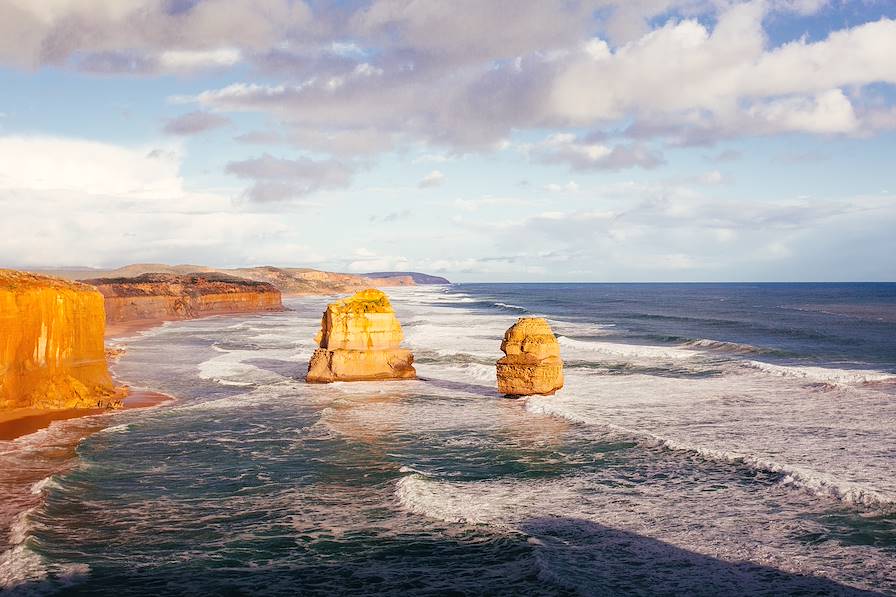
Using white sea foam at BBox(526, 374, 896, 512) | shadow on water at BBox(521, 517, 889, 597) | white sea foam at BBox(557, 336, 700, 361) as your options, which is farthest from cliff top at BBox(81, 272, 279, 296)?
shadow on water at BBox(521, 517, 889, 597)

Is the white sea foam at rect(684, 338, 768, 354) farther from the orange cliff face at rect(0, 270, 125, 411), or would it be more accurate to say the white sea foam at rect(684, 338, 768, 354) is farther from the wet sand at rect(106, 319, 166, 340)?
the wet sand at rect(106, 319, 166, 340)

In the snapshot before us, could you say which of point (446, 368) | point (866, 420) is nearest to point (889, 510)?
point (866, 420)

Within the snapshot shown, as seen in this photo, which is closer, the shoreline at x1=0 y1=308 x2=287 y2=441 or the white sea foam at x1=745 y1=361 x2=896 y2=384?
the shoreline at x1=0 y1=308 x2=287 y2=441

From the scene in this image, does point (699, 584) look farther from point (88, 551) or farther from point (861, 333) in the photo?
point (861, 333)

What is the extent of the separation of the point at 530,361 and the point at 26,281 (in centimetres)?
1702

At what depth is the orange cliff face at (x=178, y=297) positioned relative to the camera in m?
70.8

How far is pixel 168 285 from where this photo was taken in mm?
78500

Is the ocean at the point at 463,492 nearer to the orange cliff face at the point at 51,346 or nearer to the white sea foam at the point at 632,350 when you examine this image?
the orange cliff face at the point at 51,346

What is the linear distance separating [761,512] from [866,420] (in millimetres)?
10250

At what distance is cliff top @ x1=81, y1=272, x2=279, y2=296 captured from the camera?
73312 mm

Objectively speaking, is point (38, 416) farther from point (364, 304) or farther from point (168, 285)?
point (168, 285)

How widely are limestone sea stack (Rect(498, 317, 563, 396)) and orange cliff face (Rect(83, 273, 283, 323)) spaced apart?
5120 centimetres

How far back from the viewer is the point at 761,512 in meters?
12.3

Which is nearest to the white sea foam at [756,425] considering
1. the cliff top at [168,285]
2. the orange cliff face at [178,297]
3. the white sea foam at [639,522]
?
the white sea foam at [639,522]
